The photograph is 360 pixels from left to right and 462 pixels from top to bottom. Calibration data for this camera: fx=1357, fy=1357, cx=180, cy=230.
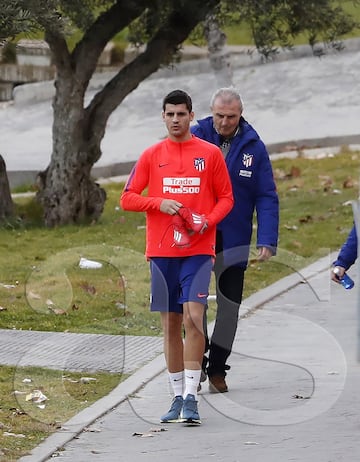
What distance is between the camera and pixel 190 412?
7363 mm

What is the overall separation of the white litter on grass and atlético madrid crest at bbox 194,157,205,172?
5.02m

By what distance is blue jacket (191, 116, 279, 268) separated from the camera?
8.15 metres

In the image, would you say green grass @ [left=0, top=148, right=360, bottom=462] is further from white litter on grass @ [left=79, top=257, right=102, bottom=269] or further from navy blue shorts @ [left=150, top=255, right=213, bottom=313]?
navy blue shorts @ [left=150, top=255, right=213, bottom=313]

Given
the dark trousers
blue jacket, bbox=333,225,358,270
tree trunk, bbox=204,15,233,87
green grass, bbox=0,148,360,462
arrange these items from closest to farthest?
blue jacket, bbox=333,225,358,270 → green grass, bbox=0,148,360,462 → the dark trousers → tree trunk, bbox=204,15,233,87

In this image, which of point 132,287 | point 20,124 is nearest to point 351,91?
point 20,124

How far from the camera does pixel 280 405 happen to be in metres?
7.81

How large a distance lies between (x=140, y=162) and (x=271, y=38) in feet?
27.1

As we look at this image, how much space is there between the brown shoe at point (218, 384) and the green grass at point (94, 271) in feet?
2.12

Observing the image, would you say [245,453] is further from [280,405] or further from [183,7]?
[183,7]

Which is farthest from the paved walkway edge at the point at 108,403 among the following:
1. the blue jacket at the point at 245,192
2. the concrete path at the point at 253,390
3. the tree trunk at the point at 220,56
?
the tree trunk at the point at 220,56

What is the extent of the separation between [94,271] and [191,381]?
486 cm

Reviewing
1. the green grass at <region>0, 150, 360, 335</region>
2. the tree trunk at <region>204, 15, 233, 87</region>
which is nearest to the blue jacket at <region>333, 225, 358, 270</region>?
the green grass at <region>0, 150, 360, 335</region>

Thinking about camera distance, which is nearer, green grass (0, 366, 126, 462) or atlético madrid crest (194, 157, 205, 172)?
green grass (0, 366, 126, 462)

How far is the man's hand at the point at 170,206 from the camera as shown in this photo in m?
7.27
